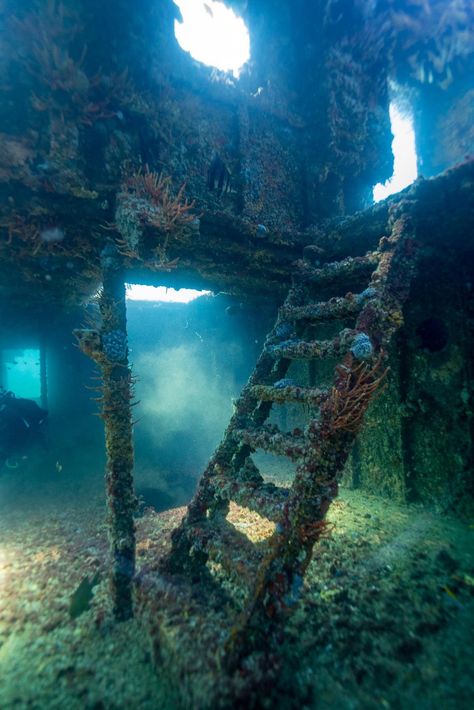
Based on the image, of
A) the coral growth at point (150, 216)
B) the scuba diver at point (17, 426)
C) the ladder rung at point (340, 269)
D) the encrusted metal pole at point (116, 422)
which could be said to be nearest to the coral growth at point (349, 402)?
the ladder rung at point (340, 269)

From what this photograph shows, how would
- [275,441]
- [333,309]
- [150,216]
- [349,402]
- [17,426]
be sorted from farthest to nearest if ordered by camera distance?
[17,426], [150,216], [333,309], [275,441], [349,402]

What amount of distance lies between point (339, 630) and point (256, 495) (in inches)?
39.0

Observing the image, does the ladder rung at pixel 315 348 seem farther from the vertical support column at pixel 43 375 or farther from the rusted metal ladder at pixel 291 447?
the vertical support column at pixel 43 375

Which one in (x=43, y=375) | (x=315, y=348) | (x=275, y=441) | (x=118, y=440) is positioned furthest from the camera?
(x=43, y=375)

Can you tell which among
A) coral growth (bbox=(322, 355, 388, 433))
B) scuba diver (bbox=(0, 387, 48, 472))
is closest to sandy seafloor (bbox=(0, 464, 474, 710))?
coral growth (bbox=(322, 355, 388, 433))

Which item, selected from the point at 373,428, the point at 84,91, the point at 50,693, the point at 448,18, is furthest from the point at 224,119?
the point at 50,693

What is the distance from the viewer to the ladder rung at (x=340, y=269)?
3.19m

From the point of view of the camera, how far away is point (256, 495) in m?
2.44

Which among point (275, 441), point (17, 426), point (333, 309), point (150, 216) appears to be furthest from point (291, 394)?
point (17, 426)

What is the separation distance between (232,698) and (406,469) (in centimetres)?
309

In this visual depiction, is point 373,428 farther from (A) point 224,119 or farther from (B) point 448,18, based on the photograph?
(B) point 448,18

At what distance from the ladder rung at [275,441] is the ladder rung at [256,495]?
288 mm

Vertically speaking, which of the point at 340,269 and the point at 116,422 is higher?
the point at 340,269

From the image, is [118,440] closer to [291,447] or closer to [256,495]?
[256,495]
